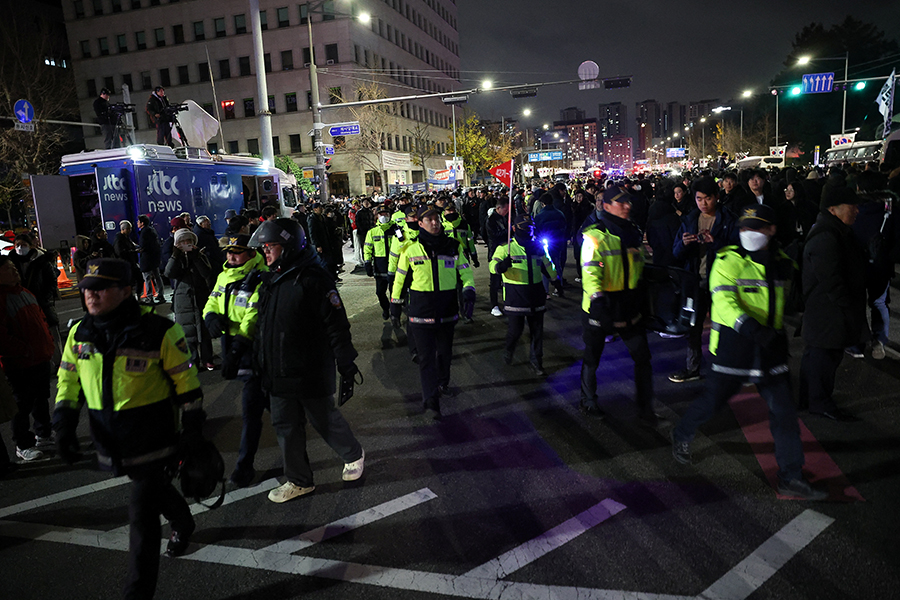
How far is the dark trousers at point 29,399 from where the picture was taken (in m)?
5.29

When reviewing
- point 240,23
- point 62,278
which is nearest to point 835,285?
point 62,278

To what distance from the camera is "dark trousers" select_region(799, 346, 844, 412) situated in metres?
5.07

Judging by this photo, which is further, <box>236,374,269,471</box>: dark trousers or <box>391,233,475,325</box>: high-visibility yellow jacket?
<box>391,233,475,325</box>: high-visibility yellow jacket

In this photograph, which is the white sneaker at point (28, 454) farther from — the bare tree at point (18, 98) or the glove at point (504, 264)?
the bare tree at point (18, 98)

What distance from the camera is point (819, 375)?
5164mm

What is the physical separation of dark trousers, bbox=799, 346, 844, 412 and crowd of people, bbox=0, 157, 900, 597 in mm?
12

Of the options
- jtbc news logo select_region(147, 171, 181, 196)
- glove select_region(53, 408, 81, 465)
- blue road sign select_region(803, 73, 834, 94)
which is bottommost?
glove select_region(53, 408, 81, 465)

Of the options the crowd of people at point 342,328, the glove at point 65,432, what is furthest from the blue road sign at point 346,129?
the glove at point 65,432

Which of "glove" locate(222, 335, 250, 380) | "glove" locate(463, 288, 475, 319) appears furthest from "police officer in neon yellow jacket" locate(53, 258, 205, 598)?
"glove" locate(463, 288, 475, 319)

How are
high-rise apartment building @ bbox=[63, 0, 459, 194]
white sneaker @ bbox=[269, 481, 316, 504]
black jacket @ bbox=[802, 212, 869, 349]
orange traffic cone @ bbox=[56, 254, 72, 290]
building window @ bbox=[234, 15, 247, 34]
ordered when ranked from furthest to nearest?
building window @ bbox=[234, 15, 247, 34]
high-rise apartment building @ bbox=[63, 0, 459, 194]
orange traffic cone @ bbox=[56, 254, 72, 290]
black jacket @ bbox=[802, 212, 869, 349]
white sneaker @ bbox=[269, 481, 316, 504]

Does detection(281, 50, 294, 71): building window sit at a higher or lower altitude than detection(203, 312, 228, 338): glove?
higher

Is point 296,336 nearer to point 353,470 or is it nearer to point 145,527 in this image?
point 353,470

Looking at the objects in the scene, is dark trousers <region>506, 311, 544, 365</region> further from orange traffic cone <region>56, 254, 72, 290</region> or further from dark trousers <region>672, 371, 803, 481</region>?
orange traffic cone <region>56, 254, 72, 290</region>

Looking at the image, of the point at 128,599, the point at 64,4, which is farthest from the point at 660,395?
the point at 64,4
